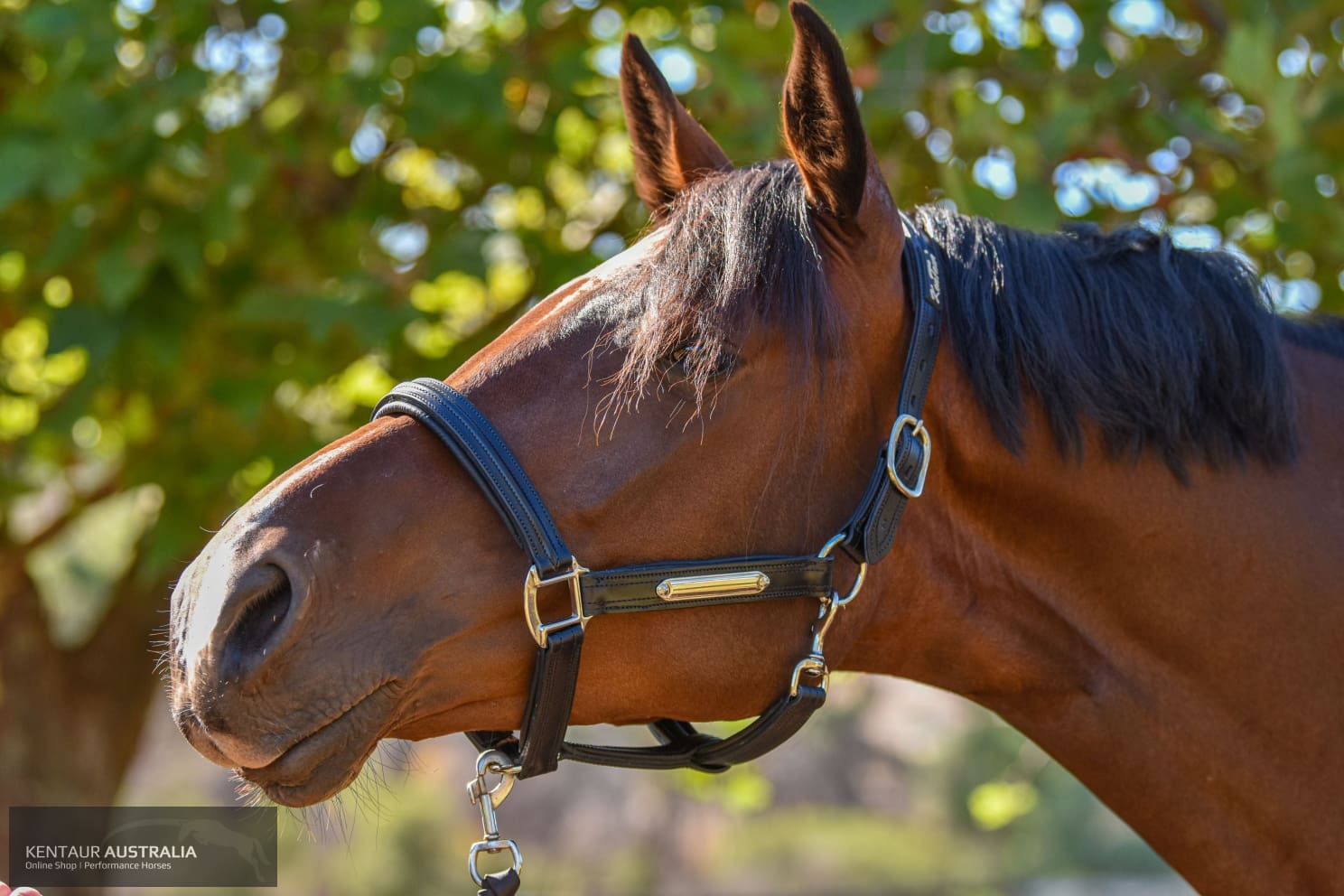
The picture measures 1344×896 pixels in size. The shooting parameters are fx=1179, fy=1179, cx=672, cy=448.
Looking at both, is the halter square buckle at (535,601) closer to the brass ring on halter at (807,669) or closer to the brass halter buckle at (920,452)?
the brass ring on halter at (807,669)

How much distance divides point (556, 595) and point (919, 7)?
6.95 ft

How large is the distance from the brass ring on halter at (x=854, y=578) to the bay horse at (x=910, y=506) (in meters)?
0.02

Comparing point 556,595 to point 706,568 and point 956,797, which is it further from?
point 956,797

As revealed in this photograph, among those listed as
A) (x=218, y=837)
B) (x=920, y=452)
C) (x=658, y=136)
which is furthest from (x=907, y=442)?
(x=218, y=837)

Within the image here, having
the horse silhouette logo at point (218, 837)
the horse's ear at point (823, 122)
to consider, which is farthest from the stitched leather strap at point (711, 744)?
the horse's ear at point (823, 122)

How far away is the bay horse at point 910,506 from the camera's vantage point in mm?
1648

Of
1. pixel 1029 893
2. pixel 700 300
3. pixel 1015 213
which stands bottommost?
pixel 1029 893

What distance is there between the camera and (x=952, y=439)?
1841 millimetres

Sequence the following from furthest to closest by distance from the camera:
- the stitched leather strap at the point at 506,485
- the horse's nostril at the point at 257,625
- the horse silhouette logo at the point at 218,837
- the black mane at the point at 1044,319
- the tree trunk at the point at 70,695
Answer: the tree trunk at the point at 70,695 → the horse silhouette logo at the point at 218,837 → the black mane at the point at 1044,319 → the stitched leather strap at the point at 506,485 → the horse's nostril at the point at 257,625

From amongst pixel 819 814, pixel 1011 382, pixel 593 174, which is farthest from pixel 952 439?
pixel 819 814

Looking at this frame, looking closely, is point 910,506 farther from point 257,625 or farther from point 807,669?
point 257,625

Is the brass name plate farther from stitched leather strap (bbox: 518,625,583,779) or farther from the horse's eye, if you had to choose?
the horse's eye

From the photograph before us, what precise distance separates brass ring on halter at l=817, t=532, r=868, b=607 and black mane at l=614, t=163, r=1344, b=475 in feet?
0.88

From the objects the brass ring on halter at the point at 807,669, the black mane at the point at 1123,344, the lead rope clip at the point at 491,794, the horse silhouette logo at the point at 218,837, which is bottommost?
the horse silhouette logo at the point at 218,837
